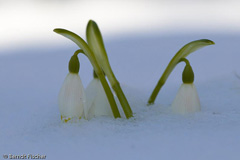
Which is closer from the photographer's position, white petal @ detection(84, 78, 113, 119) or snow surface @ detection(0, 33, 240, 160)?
snow surface @ detection(0, 33, 240, 160)

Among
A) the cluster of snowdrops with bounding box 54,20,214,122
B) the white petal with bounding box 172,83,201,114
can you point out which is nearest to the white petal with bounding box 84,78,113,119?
the cluster of snowdrops with bounding box 54,20,214,122

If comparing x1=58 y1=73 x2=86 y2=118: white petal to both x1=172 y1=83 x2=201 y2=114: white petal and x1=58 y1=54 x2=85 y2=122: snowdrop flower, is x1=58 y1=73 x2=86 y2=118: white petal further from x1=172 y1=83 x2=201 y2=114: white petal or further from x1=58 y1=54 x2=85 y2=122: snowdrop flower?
x1=172 y1=83 x2=201 y2=114: white petal

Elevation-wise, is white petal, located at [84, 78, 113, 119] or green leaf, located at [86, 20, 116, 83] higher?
green leaf, located at [86, 20, 116, 83]

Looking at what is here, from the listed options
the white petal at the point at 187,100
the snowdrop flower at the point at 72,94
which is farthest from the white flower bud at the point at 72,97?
the white petal at the point at 187,100

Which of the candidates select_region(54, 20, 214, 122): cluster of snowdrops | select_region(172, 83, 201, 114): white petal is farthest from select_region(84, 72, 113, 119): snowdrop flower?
select_region(172, 83, 201, 114): white petal

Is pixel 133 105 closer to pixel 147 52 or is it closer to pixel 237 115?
pixel 237 115

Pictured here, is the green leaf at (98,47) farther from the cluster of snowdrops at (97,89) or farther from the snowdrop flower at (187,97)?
the snowdrop flower at (187,97)

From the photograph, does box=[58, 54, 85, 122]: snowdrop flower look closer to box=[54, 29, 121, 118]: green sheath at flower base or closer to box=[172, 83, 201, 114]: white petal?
box=[54, 29, 121, 118]: green sheath at flower base
